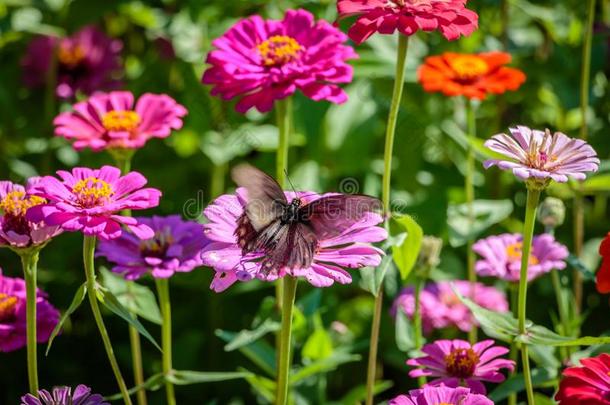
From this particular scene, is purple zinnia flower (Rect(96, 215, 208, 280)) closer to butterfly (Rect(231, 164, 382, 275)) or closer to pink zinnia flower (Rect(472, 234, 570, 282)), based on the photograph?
butterfly (Rect(231, 164, 382, 275))

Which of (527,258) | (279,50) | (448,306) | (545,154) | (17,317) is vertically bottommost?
(448,306)

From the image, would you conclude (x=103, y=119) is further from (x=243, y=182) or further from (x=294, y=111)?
(x=294, y=111)

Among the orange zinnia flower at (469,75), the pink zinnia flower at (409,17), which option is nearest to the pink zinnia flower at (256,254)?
the pink zinnia flower at (409,17)

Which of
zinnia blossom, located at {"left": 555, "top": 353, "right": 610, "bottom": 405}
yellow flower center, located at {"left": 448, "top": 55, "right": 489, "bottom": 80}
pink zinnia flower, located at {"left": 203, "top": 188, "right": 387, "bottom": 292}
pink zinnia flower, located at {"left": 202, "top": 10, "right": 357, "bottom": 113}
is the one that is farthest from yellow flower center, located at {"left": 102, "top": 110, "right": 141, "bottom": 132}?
zinnia blossom, located at {"left": 555, "top": 353, "right": 610, "bottom": 405}

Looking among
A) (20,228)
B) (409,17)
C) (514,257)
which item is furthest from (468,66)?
(20,228)

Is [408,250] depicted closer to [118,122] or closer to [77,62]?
[118,122]

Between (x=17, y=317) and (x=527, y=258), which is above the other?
(x=527, y=258)
